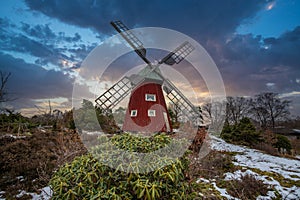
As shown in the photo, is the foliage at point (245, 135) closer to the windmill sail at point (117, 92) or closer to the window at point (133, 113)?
the window at point (133, 113)

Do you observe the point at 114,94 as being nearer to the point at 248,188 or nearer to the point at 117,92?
the point at 117,92

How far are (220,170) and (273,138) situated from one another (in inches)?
337

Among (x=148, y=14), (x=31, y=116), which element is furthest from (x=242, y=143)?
(x=31, y=116)

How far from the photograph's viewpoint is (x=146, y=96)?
34.4 ft

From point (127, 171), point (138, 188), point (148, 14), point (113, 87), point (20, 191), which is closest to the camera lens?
point (138, 188)

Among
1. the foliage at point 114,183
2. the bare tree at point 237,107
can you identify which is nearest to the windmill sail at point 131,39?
the foliage at point 114,183

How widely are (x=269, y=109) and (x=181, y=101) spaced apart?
24050 millimetres

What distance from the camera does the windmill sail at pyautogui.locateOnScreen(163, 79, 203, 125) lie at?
471 inches

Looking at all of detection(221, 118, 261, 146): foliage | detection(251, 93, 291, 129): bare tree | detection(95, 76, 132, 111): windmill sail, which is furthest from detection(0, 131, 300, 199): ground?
detection(251, 93, 291, 129): bare tree

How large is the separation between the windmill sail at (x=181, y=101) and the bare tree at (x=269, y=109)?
830 inches

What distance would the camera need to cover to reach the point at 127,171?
2207 mm

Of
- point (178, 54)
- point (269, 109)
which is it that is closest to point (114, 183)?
point (178, 54)

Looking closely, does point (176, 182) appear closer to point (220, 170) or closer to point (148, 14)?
point (220, 170)

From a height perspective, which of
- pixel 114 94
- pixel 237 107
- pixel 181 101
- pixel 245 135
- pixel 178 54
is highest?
pixel 178 54
